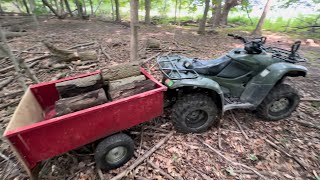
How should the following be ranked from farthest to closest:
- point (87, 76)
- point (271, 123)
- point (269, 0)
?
point (269, 0) < point (271, 123) < point (87, 76)

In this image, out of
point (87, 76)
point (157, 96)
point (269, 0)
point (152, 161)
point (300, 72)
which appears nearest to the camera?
point (157, 96)

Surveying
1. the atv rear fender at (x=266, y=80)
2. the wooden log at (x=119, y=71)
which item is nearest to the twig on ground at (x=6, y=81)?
the wooden log at (x=119, y=71)

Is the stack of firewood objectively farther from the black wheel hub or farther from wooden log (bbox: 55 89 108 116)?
the black wheel hub

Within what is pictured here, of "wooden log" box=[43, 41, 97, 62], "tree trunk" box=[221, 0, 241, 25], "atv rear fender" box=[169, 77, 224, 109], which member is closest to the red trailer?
"atv rear fender" box=[169, 77, 224, 109]

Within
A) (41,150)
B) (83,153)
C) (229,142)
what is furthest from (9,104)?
(229,142)

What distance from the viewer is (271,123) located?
10.4ft

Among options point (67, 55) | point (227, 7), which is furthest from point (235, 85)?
point (227, 7)

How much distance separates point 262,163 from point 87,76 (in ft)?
9.25

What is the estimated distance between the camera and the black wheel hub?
9.05 ft

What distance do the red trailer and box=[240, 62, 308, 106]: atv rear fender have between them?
1.66 metres

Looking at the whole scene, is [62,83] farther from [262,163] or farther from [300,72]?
[300,72]

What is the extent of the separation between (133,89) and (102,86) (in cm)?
59

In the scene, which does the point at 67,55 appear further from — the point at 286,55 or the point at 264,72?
the point at 286,55

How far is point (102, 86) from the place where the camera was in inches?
104
